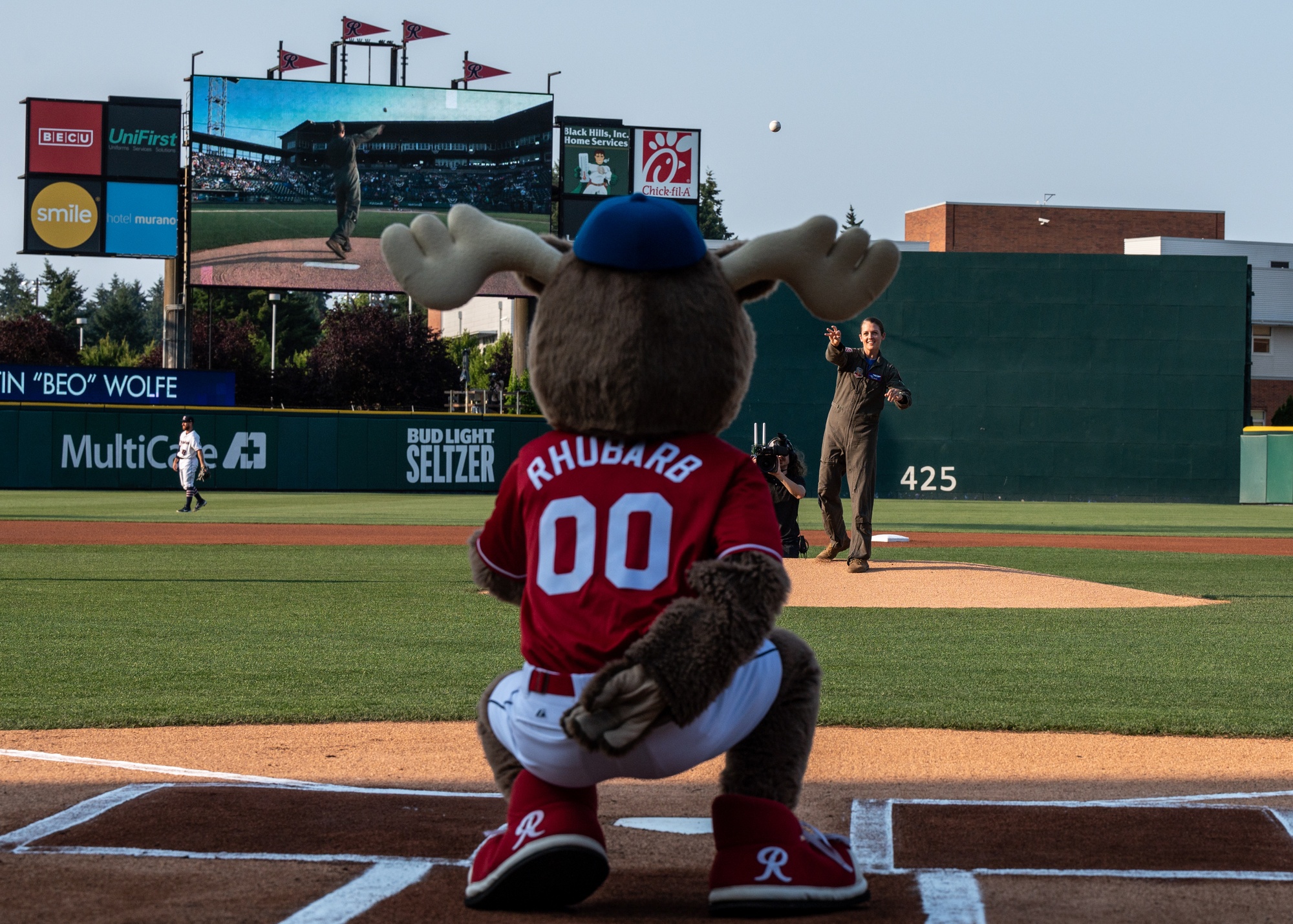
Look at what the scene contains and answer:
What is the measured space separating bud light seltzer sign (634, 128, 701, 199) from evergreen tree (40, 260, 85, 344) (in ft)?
196

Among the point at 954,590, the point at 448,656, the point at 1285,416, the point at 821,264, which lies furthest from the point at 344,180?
the point at 821,264

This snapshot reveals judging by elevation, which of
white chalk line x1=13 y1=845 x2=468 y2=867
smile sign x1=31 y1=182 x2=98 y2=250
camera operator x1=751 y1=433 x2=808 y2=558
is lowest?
white chalk line x1=13 y1=845 x2=468 y2=867

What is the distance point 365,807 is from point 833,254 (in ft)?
6.44

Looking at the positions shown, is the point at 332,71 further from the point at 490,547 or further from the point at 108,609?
the point at 490,547

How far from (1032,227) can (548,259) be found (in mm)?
62910

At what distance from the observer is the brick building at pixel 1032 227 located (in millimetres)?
62125

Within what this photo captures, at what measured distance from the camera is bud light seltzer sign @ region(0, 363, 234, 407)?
29.2 m

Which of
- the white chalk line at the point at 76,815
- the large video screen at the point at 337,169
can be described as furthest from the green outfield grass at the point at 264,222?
the white chalk line at the point at 76,815

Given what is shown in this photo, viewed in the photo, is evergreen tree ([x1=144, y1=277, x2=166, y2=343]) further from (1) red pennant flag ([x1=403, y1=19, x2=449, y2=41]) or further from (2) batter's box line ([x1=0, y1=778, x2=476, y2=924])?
(2) batter's box line ([x1=0, y1=778, x2=476, y2=924])

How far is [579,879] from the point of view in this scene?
273cm

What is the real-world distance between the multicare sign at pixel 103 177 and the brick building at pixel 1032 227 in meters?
37.6

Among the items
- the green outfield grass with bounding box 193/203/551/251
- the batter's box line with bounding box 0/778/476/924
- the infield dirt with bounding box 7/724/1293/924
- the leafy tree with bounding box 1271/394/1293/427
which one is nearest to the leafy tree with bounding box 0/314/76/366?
the green outfield grass with bounding box 193/203/551/251

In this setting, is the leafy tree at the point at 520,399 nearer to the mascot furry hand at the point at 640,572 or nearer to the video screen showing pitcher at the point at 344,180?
the video screen showing pitcher at the point at 344,180

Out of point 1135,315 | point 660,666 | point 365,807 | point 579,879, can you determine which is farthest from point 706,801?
point 1135,315
